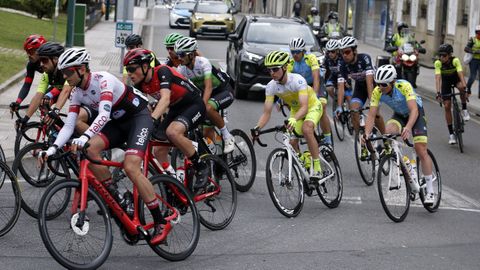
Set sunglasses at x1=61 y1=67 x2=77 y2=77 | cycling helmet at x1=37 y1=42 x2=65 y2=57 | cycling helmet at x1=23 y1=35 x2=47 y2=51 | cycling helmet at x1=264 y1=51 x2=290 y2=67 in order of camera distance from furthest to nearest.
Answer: cycling helmet at x1=23 y1=35 x2=47 y2=51, cycling helmet at x1=264 y1=51 x2=290 y2=67, cycling helmet at x1=37 y1=42 x2=65 y2=57, sunglasses at x1=61 y1=67 x2=77 y2=77

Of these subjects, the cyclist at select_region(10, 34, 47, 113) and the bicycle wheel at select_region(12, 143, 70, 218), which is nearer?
the bicycle wheel at select_region(12, 143, 70, 218)

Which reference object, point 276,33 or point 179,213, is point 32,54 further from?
point 276,33

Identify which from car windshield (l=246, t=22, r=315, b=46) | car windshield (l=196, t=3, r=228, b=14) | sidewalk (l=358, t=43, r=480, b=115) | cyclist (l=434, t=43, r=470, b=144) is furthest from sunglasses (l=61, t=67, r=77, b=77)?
car windshield (l=196, t=3, r=228, b=14)

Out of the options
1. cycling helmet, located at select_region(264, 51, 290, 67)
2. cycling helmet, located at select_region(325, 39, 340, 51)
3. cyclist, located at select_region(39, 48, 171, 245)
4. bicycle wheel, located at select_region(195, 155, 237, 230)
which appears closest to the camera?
cyclist, located at select_region(39, 48, 171, 245)

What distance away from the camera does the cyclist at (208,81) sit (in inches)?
441

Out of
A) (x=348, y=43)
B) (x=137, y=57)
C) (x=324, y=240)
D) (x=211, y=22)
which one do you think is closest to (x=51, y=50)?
(x=137, y=57)

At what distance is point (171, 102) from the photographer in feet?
32.9

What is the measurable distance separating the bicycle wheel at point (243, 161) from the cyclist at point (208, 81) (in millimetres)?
156

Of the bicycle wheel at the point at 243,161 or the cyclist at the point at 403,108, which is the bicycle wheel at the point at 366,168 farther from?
the bicycle wheel at the point at 243,161

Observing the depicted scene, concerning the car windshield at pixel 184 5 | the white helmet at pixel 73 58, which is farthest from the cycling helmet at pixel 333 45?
the car windshield at pixel 184 5

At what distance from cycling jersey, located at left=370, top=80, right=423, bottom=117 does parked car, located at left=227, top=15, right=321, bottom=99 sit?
35.1 feet

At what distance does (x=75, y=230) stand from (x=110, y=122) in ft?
4.41

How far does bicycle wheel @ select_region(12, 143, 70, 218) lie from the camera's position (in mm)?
9828

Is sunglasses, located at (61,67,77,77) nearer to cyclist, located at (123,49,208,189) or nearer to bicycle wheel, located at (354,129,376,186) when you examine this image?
cyclist, located at (123,49,208,189)
